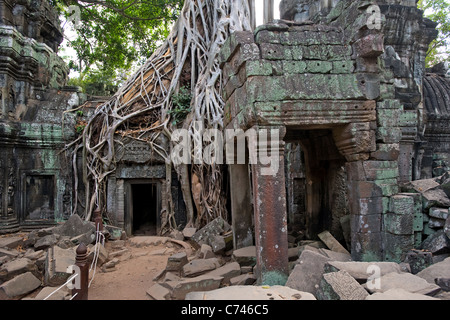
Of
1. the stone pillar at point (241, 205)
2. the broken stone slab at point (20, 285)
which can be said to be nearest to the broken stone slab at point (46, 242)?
the broken stone slab at point (20, 285)

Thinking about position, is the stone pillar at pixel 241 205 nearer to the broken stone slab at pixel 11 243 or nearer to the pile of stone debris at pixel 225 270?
the pile of stone debris at pixel 225 270

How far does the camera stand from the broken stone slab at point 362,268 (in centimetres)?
287

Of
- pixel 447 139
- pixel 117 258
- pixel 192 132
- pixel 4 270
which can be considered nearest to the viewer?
pixel 4 270

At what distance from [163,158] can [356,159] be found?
5.25m

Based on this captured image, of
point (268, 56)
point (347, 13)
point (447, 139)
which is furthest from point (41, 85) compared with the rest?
point (447, 139)

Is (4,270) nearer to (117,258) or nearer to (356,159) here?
(117,258)

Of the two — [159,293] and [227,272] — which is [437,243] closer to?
Result: [227,272]

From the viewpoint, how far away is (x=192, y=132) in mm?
7453

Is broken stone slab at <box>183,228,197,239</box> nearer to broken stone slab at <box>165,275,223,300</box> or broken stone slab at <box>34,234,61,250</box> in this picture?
broken stone slab at <box>34,234,61,250</box>

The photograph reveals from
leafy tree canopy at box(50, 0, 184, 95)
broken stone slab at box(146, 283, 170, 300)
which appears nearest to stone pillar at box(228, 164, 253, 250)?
broken stone slab at box(146, 283, 170, 300)

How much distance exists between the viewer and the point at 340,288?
2.58 m

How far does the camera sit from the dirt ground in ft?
14.1

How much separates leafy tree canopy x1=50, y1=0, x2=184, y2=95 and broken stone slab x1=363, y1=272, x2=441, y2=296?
1113 cm
